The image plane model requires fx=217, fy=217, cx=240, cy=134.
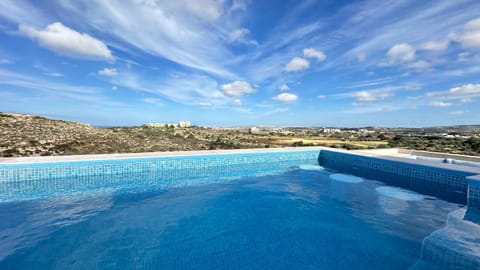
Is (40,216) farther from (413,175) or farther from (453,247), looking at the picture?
(413,175)

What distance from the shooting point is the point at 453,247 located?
103 inches

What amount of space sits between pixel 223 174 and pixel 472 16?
30.2 ft

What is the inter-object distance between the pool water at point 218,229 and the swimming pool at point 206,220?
0.06ft

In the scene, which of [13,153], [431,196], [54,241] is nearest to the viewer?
[54,241]

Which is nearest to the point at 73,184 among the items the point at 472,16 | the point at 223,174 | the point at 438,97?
the point at 223,174

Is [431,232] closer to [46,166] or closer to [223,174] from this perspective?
[223,174]

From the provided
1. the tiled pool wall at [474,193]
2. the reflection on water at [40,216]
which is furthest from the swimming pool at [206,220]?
the tiled pool wall at [474,193]

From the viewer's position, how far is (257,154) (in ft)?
28.7

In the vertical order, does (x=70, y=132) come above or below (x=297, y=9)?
below

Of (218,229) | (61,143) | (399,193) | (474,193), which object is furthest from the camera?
(61,143)

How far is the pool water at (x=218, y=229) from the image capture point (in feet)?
7.98

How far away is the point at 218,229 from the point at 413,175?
5980 mm

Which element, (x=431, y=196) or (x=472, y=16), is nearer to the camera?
(x=431, y=196)

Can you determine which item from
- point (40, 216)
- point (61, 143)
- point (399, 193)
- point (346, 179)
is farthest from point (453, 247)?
point (61, 143)
